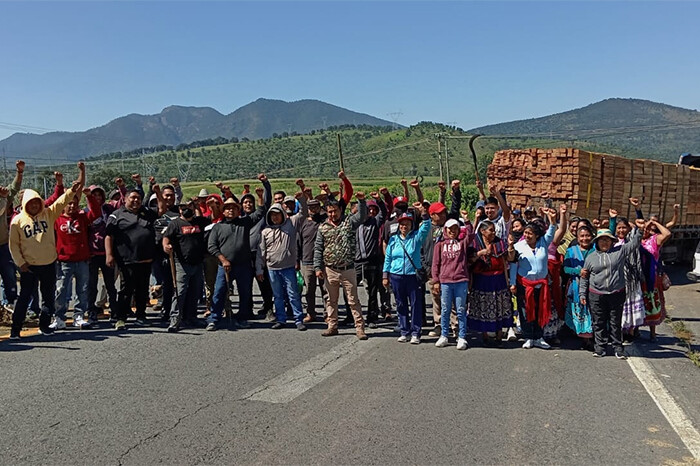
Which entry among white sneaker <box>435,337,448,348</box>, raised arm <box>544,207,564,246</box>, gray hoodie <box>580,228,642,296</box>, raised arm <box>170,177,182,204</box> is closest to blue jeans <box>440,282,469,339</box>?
white sneaker <box>435,337,448,348</box>

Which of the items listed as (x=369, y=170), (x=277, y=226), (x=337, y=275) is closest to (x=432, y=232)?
(x=337, y=275)

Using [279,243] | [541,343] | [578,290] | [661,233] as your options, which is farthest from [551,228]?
[279,243]

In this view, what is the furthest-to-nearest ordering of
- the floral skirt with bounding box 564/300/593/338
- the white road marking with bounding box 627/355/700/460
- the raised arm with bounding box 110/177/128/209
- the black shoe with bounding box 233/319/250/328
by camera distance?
the raised arm with bounding box 110/177/128/209 < the black shoe with bounding box 233/319/250/328 < the floral skirt with bounding box 564/300/593/338 < the white road marking with bounding box 627/355/700/460

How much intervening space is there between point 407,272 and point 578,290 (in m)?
2.17

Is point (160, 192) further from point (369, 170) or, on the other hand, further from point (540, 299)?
point (369, 170)

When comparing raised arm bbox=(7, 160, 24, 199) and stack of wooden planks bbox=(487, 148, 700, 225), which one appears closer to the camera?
raised arm bbox=(7, 160, 24, 199)

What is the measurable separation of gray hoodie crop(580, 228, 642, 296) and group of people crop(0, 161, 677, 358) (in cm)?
1

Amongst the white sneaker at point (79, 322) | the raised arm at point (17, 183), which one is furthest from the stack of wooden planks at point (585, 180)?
the raised arm at point (17, 183)

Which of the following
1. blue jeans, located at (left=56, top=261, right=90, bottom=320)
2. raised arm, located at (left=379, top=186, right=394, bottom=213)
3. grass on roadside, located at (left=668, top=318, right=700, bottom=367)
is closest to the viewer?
grass on roadside, located at (left=668, top=318, right=700, bottom=367)

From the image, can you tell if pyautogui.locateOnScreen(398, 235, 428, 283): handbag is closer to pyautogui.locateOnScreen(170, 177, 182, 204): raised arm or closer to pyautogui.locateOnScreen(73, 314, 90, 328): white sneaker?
pyautogui.locateOnScreen(170, 177, 182, 204): raised arm

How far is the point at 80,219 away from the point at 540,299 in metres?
6.39

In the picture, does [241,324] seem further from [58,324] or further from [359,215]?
[58,324]

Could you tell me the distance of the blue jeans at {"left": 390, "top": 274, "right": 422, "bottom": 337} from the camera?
26.5 ft

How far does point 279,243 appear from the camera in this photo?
880 cm
